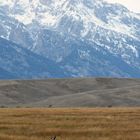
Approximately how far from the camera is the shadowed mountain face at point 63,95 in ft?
500

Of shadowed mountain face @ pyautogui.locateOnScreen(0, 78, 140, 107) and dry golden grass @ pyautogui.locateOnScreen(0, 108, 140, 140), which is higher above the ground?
shadowed mountain face @ pyautogui.locateOnScreen(0, 78, 140, 107)

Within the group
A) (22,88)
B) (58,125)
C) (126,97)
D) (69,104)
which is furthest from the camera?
(22,88)

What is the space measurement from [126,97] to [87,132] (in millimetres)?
115194

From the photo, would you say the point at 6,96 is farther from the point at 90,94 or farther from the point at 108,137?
the point at 108,137

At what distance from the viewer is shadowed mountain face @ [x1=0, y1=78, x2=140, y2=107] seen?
152250 mm

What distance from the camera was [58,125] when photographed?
166 ft

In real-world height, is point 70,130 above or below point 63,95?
below

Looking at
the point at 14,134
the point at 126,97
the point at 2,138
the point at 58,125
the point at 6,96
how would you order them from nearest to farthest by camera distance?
the point at 2,138 → the point at 14,134 → the point at 58,125 → the point at 126,97 → the point at 6,96

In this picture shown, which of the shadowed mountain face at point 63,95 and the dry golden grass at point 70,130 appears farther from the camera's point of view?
the shadowed mountain face at point 63,95

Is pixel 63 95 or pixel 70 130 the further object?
pixel 63 95

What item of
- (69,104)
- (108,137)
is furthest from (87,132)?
(69,104)

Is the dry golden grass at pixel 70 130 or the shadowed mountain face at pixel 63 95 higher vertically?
the shadowed mountain face at pixel 63 95

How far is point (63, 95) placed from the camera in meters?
178

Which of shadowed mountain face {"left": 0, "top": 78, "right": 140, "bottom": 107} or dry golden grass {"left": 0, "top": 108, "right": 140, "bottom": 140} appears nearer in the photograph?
dry golden grass {"left": 0, "top": 108, "right": 140, "bottom": 140}
